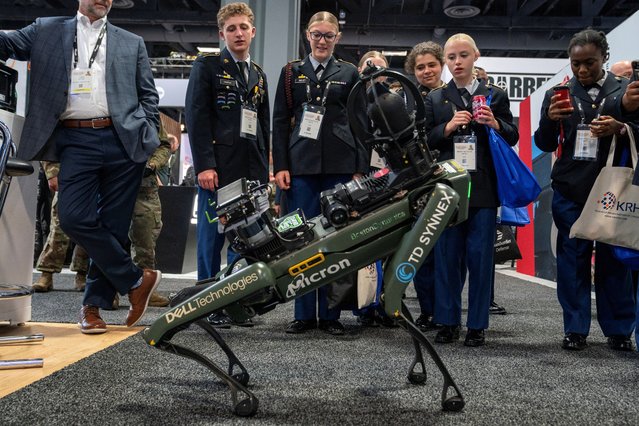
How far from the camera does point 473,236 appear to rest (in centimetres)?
288

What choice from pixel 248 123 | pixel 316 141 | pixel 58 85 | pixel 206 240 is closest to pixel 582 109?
pixel 316 141

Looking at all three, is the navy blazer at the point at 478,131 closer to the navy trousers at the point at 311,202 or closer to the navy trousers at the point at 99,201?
the navy trousers at the point at 311,202

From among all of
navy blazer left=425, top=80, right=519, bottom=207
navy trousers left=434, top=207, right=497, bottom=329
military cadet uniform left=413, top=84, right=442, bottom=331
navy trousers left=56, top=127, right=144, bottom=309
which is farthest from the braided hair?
navy trousers left=56, top=127, right=144, bottom=309

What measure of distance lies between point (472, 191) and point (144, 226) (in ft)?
8.72

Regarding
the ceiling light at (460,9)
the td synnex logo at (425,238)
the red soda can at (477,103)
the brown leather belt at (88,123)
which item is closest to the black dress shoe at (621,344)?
the red soda can at (477,103)

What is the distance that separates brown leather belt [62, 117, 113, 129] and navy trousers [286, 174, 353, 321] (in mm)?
1030

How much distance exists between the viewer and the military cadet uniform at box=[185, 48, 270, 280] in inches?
126

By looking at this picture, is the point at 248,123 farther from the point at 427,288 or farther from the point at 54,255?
the point at 54,255

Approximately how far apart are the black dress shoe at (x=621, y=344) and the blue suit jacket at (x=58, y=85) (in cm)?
254

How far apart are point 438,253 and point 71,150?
193 centimetres

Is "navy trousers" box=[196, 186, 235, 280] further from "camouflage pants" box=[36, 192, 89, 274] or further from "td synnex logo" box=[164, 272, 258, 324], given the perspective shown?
"camouflage pants" box=[36, 192, 89, 274]

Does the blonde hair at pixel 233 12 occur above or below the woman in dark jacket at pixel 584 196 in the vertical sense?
above

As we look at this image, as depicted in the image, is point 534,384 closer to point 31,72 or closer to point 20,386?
point 20,386

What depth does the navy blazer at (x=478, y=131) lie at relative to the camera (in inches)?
112
